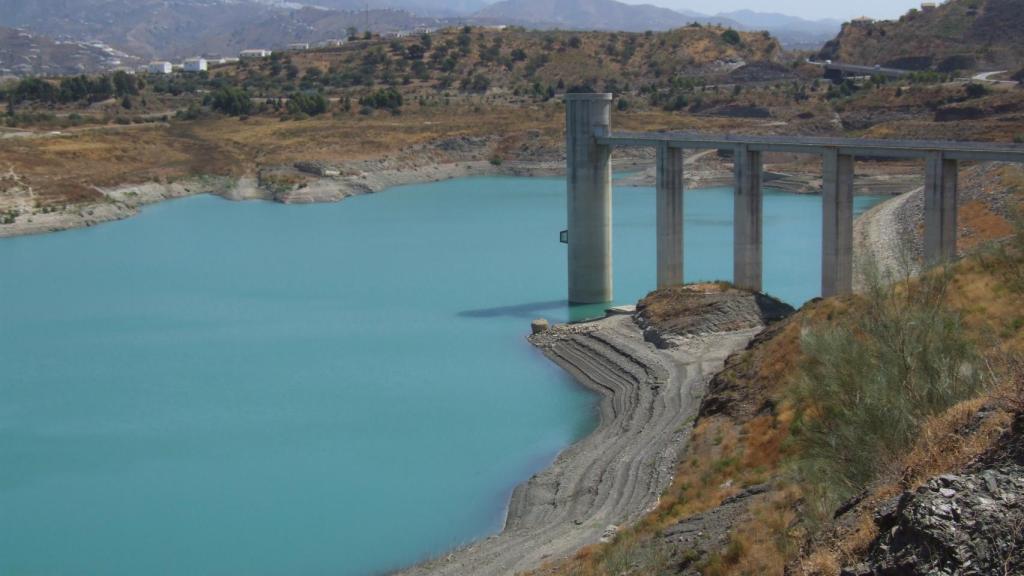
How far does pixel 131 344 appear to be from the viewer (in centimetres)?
3547

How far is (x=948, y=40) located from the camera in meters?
105

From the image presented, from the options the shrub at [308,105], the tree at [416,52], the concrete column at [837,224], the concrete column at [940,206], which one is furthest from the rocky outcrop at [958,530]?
the tree at [416,52]

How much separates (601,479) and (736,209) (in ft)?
44.1

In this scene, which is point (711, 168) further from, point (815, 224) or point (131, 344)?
point (131, 344)

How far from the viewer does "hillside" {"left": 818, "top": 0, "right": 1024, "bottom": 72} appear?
324ft

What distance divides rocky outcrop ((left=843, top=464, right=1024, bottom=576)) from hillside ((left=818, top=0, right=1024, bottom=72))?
95.0 m

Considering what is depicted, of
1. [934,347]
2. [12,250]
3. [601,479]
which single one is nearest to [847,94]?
[12,250]

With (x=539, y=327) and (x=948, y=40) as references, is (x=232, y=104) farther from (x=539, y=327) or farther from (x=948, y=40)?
(x=539, y=327)

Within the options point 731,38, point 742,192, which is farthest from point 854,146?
point 731,38

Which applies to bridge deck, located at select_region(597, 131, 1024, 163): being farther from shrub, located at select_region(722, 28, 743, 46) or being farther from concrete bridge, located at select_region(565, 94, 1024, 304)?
shrub, located at select_region(722, 28, 743, 46)

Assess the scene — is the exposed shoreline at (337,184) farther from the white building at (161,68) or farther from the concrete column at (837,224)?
the white building at (161,68)

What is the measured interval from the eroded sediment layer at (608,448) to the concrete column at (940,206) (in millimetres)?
4790

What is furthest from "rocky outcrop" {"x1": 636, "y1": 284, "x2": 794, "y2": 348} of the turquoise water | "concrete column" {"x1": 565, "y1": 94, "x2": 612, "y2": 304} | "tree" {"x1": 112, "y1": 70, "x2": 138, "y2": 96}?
"tree" {"x1": 112, "y1": 70, "x2": 138, "y2": 96}

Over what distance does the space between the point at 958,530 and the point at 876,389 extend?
442cm
